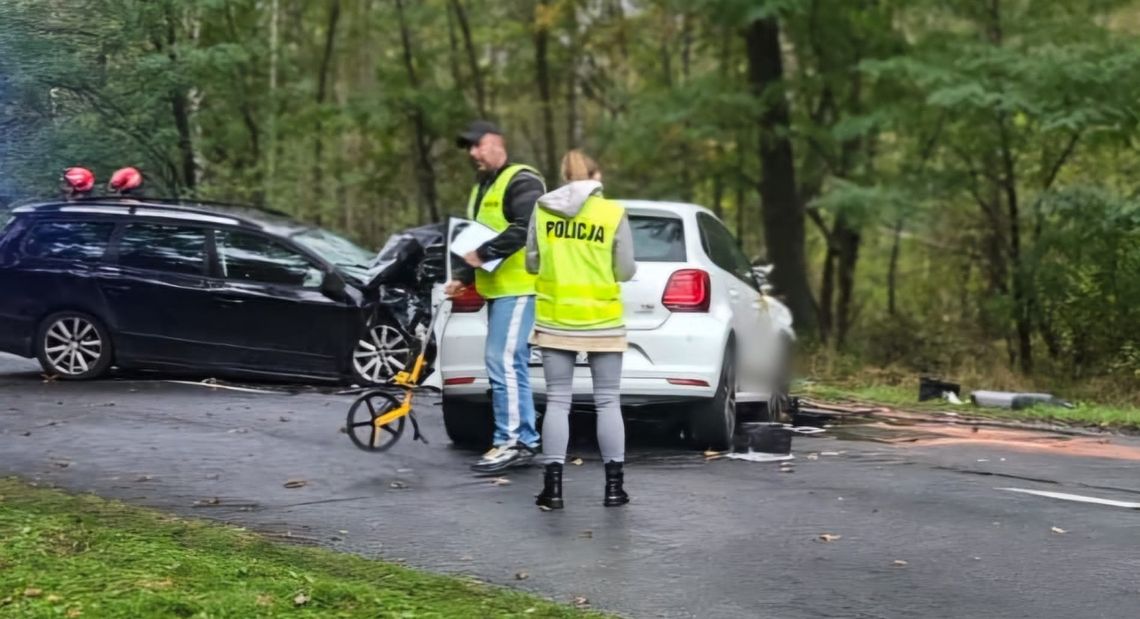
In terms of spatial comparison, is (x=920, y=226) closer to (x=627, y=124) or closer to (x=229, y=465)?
(x=627, y=124)

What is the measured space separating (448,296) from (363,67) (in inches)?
932

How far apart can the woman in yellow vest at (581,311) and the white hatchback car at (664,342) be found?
1.35m

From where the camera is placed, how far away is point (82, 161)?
10789 mm

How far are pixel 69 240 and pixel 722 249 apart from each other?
20.3 ft

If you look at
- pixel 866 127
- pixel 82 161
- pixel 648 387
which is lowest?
pixel 648 387

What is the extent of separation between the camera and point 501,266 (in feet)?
25.0

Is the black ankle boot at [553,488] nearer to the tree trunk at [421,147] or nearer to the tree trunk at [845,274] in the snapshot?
the tree trunk at [845,274]

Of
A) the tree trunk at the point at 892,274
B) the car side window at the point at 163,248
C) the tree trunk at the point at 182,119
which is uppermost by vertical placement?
the tree trunk at the point at 182,119

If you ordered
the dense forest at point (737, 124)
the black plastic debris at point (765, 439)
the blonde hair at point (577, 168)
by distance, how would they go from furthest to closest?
1. the dense forest at point (737, 124)
2. the black plastic debris at point (765, 439)
3. the blonde hair at point (577, 168)

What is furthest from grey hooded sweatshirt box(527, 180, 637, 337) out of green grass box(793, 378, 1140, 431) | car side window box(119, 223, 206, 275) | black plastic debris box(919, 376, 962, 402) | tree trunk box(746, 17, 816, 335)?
tree trunk box(746, 17, 816, 335)

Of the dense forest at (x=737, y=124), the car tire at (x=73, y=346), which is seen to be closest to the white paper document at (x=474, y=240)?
the dense forest at (x=737, y=124)

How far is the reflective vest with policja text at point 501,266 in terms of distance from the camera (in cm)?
763

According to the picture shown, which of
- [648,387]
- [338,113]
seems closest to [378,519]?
[648,387]

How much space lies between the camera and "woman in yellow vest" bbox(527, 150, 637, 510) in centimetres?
673
